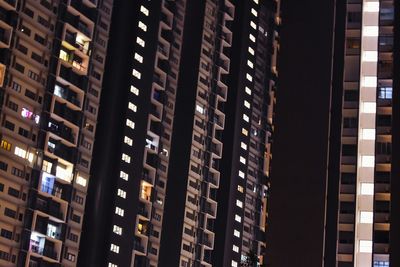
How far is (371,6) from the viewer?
170 feet

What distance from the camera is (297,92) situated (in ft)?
161

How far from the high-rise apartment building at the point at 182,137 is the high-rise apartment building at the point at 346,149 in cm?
4509

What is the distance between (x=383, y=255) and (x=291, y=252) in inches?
168

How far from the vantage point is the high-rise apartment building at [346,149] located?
4488cm

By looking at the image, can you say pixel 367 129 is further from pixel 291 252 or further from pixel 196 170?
pixel 196 170

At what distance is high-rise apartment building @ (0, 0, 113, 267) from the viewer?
266ft

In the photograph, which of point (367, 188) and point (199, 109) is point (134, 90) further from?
point (367, 188)

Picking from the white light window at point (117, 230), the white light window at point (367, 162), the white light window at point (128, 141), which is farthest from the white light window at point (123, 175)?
the white light window at point (367, 162)

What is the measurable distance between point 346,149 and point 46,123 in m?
43.5

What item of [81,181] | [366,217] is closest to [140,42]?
[81,181]

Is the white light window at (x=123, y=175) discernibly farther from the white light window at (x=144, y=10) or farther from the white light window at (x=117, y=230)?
the white light window at (x=144, y=10)

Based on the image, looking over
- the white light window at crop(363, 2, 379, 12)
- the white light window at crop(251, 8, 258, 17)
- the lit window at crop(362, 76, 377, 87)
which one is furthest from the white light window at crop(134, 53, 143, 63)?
the lit window at crop(362, 76, 377, 87)

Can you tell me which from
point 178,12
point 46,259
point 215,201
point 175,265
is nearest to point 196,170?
point 215,201

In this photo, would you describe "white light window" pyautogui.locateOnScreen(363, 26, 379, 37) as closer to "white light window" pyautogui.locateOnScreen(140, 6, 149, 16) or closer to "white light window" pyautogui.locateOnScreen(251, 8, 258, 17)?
"white light window" pyautogui.locateOnScreen(140, 6, 149, 16)
